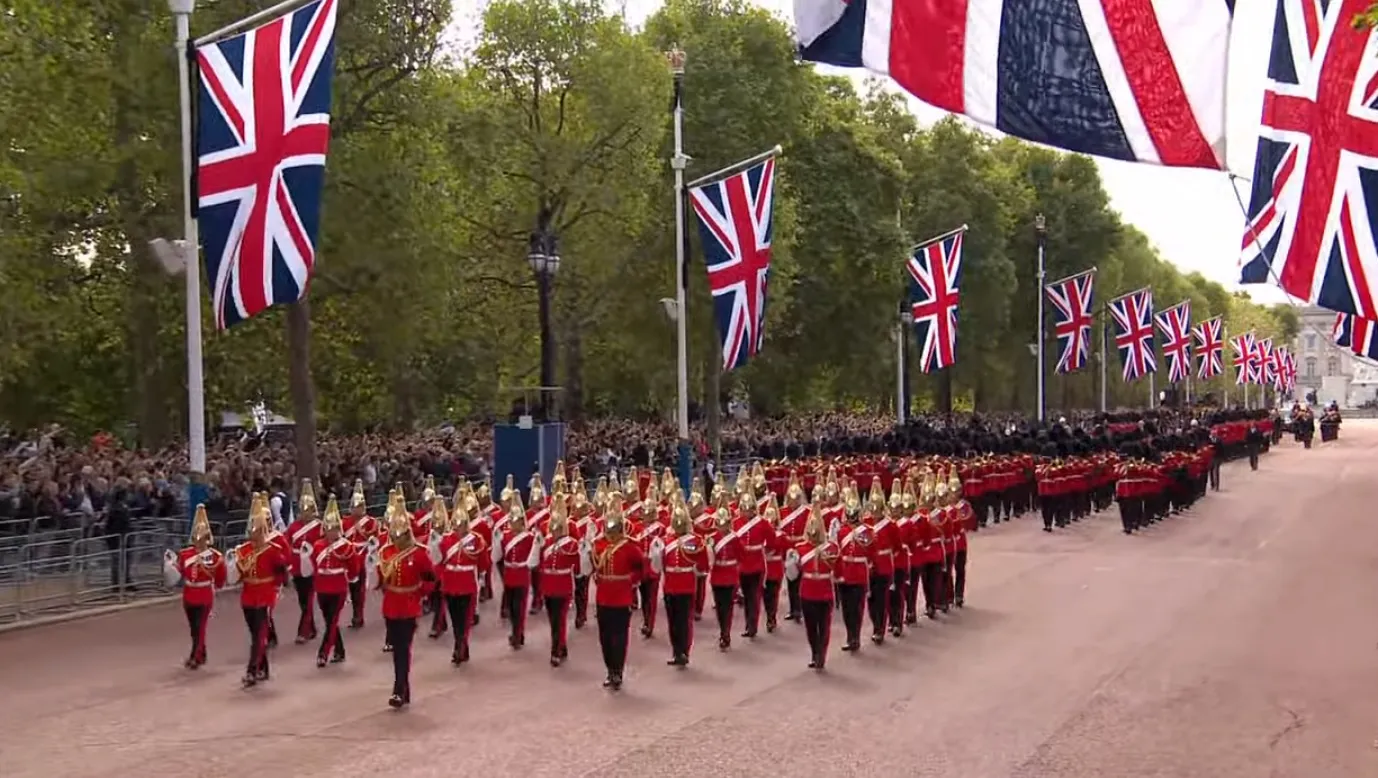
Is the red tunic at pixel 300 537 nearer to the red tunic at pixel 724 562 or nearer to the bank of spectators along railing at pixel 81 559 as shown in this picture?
the bank of spectators along railing at pixel 81 559

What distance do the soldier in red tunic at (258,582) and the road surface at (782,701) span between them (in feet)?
0.80

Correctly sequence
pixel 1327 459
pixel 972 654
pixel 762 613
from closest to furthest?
1. pixel 972 654
2. pixel 762 613
3. pixel 1327 459

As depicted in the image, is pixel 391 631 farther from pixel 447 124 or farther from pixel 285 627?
pixel 447 124

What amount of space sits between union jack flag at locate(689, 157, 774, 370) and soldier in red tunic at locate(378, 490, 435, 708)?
40.7 feet

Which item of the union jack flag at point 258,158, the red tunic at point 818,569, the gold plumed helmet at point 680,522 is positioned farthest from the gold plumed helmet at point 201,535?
the red tunic at point 818,569

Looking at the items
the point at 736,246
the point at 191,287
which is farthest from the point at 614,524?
the point at 736,246

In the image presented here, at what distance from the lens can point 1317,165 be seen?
8.21 m

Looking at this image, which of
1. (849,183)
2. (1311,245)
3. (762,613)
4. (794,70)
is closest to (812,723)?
(1311,245)

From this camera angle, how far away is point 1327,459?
5209cm

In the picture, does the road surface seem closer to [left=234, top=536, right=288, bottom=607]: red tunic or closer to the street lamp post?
[left=234, top=536, right=288, bottom=607]: red tunic

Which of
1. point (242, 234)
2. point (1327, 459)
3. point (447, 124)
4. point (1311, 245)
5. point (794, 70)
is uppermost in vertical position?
point (794, 70)

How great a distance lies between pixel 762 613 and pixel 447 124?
1331cm

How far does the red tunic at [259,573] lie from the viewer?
40.5 feet

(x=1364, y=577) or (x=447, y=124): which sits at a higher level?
(x=447, y=124)
